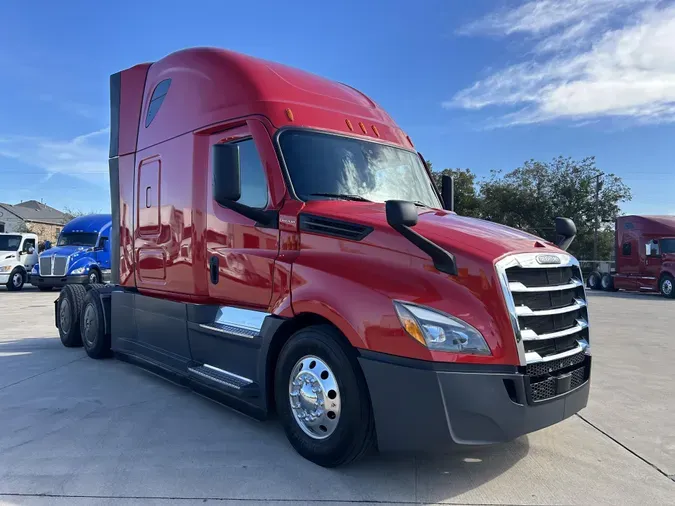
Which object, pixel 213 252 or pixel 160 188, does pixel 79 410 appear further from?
pixel 160 188

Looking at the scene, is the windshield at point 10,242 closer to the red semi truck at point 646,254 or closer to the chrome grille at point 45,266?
the chrome grille at point 45,266

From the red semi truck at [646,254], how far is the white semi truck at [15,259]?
25044mm

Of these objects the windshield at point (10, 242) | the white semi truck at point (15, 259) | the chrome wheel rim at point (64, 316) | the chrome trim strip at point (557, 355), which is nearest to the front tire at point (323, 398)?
the chrome trim strip at point (557, 355)

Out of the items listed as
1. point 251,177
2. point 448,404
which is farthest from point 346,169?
point 448,404

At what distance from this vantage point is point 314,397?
385 cm

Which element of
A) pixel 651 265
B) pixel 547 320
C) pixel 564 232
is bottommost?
pixel 651 265

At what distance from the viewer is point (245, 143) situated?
4.71 meters

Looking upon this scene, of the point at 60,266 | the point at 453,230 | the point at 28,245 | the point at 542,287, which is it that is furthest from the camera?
the point at 28,245

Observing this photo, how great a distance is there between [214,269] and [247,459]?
70.2 inches

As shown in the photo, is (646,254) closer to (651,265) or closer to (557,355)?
(651,265)

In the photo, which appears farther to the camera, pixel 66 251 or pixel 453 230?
pixel 66 251

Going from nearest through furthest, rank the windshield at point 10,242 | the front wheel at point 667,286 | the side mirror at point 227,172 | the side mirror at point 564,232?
the side mirror at point 227,172, the side mirror at point 564,232, the front wheel at point 667,286, the windshield at point 10,242

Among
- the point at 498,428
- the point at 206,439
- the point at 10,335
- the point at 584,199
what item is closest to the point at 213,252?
the point at 206,439

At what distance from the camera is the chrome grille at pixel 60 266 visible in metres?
18.6
